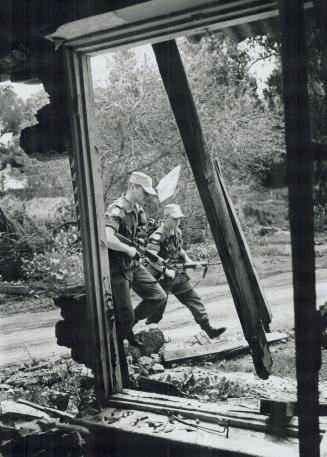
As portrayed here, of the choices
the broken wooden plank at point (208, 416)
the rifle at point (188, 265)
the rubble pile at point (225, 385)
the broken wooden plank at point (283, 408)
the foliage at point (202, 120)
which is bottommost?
the rubble pile at point (225, 385)

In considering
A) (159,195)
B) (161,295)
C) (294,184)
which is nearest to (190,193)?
(159,195)

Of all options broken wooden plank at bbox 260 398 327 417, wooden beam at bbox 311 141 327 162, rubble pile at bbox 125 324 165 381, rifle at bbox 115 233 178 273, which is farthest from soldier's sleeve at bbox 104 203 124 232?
wooden beam at bbox 311 141 327 162

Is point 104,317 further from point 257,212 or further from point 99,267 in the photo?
point 257,212

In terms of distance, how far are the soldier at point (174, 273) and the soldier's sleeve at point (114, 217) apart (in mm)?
606

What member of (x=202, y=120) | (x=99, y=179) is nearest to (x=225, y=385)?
(x=99, y=179)

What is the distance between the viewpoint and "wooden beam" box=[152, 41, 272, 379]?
317 centimetres

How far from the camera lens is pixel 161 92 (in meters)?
5.81

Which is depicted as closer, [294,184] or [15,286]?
[294,184]

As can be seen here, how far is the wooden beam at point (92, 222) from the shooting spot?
294cm

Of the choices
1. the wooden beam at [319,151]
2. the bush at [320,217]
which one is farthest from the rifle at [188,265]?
the wooden beam at [319,151]

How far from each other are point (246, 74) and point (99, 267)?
121 inches

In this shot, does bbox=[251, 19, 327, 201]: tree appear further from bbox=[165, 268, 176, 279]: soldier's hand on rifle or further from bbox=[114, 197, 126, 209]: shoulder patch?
bbox=[114, 197, 126, 209]: shoulder patch

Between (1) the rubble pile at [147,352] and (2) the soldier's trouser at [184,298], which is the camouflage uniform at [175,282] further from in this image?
(1) the rubble pile at [147,352]

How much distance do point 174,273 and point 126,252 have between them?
3.06 ft
